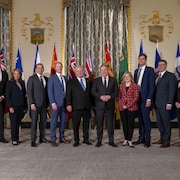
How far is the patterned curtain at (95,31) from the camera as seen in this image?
809cm

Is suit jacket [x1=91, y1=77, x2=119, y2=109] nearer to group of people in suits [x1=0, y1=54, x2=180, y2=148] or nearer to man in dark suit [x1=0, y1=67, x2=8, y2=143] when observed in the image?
group of people in suits [x1=0, y1=54, x2=180, y2=148]

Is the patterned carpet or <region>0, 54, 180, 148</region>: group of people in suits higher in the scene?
<region>0, 54, 180, 148</region>: group of people in suits

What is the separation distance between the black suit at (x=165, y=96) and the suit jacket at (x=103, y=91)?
729 mm

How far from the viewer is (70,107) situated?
5.26 metres

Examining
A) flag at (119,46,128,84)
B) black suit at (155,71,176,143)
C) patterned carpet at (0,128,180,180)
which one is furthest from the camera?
flag at (119,46,128,84)

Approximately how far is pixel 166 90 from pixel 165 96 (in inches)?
4.0

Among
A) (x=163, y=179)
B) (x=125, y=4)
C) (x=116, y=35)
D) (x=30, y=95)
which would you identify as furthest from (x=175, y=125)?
(x=163, y=179)

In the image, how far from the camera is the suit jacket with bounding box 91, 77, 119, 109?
5.23 metres

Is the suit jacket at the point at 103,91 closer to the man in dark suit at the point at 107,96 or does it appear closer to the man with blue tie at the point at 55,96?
the man in dark suit at the point at 107,96

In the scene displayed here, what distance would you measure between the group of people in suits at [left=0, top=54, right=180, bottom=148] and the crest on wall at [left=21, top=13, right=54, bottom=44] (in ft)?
9.42

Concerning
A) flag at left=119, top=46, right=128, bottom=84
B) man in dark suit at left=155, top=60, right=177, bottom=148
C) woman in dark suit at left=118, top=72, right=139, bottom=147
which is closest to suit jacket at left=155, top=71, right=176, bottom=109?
man in dark suit at left=155, top=60, right=177, bottom=148

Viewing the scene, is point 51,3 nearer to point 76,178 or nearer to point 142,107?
point 142,107

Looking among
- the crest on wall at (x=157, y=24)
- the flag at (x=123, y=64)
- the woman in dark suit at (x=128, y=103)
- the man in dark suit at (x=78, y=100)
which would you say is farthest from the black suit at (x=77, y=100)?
the crest on wall at (x=157, y=24)

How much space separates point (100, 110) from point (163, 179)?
7.00 feet
